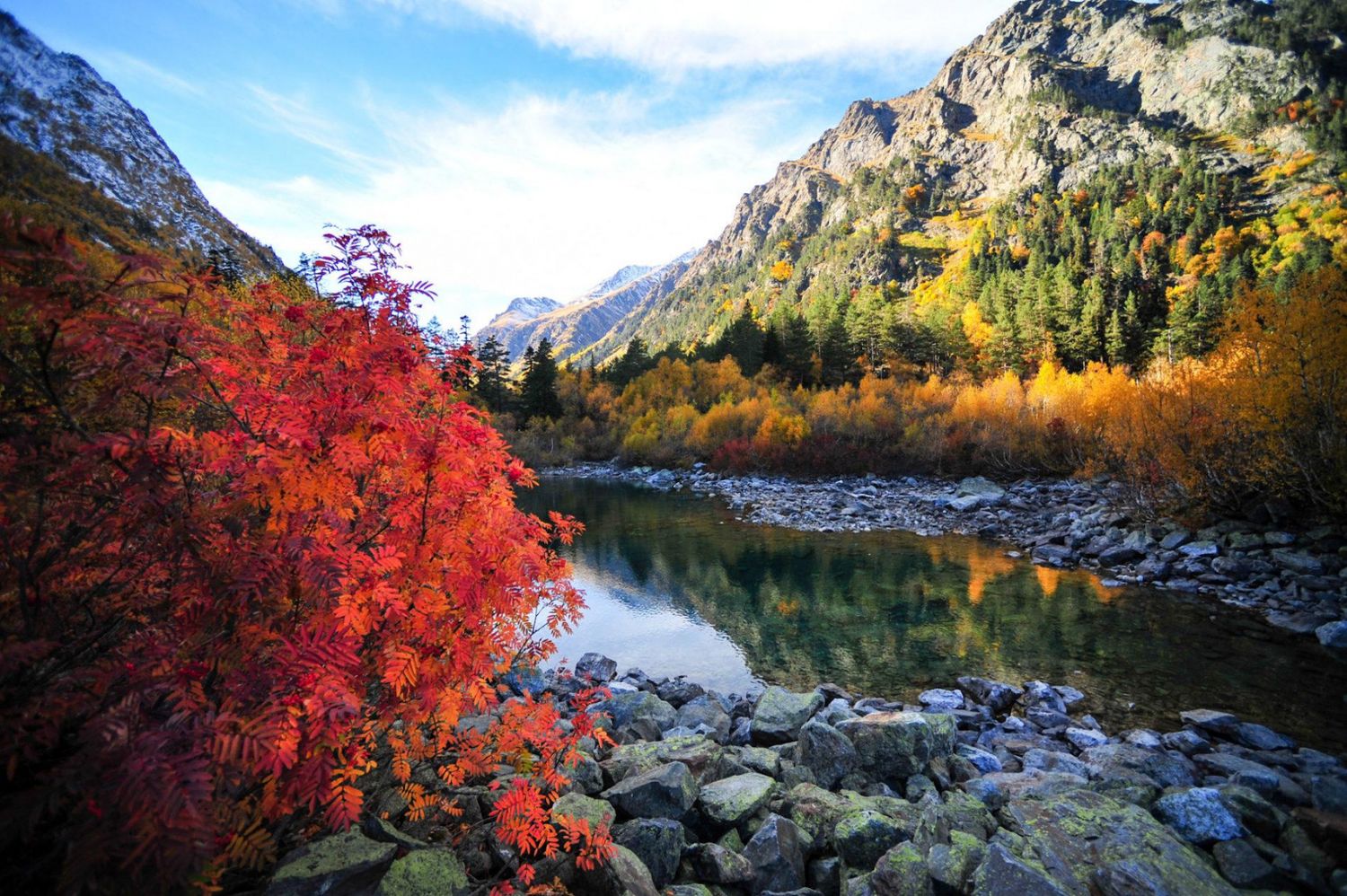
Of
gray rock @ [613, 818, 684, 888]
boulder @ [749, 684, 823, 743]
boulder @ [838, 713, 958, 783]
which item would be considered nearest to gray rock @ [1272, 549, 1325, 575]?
boulder @ [838, 713, 958, 783]

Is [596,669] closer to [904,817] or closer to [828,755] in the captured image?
[828,755]

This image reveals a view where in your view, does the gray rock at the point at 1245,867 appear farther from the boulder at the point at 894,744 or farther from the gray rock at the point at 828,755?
the gray rock at the point at 828,755

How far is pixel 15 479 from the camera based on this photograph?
2.36m

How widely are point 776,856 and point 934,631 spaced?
9.33 meters

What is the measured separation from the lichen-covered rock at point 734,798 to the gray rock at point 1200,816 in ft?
11.7

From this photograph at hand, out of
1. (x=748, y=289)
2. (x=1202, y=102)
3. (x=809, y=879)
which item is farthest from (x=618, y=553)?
(x=1202, y=102)

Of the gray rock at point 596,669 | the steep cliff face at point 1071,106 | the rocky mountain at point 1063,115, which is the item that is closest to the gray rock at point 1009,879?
the gray rock at point 596,669

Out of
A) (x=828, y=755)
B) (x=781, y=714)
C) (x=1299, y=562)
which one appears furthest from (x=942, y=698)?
(x=1299, y=562)

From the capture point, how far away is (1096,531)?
58.3 feet

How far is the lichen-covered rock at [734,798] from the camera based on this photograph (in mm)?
4828

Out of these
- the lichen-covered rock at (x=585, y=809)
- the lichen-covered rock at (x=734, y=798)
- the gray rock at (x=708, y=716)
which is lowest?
the gray rock at (x=708, y=716)

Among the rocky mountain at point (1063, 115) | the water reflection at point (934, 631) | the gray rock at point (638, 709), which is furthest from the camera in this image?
the rocky mountain at point (1063, 115)

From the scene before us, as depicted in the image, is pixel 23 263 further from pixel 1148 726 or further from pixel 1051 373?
pixel 1051 373

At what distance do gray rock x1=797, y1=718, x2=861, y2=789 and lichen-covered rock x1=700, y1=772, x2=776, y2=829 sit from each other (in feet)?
3.25
